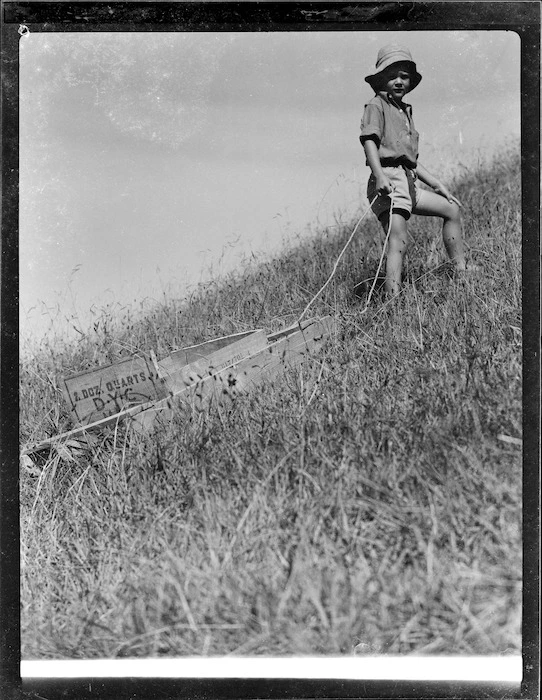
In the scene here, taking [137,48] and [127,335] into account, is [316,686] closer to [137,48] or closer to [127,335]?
[127,335]

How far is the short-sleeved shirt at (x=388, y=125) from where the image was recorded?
2.73 meters

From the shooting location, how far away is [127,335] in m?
2.95

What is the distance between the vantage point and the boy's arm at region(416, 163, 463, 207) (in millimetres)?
2844

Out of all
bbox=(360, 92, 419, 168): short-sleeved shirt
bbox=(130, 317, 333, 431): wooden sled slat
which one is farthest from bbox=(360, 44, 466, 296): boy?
bbox=(130, 317, 333, 431): wooden sled slat

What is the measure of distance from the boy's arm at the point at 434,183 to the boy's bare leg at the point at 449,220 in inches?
0.7

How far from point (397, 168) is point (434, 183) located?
0.53 ft

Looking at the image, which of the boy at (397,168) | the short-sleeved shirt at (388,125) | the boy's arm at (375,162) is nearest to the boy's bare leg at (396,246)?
the boy at (397,168)

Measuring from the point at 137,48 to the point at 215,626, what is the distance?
208cm

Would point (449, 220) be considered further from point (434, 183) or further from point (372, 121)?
point (372, 121)

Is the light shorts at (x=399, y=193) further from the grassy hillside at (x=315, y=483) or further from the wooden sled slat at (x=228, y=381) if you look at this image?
the wooden sled slat at (x=228, y=381)

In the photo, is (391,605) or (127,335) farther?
(127,335)

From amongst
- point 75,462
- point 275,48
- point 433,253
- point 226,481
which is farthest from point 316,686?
point 275,48

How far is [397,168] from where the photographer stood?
2857 mm

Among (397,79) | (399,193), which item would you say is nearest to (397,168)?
(399,193)
